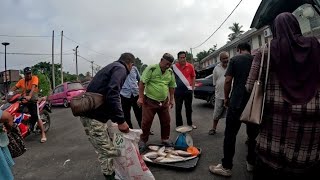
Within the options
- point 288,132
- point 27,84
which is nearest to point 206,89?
point 27,84

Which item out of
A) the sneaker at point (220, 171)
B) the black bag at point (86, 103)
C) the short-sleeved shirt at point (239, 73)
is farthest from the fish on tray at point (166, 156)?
the black bag at point (86, 103)

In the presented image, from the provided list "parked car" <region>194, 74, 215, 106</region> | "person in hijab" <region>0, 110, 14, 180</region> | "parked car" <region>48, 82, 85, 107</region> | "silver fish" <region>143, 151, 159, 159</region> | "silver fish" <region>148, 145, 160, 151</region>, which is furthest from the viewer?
"parked car" <region>48, 82, 85, 107</region>

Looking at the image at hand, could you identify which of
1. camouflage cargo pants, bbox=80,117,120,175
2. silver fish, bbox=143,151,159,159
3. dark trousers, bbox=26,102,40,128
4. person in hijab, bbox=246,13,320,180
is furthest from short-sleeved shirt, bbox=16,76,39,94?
person in hijab, bbox=246,13,320,180

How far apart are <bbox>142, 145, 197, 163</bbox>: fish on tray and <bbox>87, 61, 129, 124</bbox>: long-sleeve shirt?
136cm

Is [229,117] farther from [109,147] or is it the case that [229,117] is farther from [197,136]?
[197,136]

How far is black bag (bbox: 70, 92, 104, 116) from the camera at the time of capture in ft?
12.2

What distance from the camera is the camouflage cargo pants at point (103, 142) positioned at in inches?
152

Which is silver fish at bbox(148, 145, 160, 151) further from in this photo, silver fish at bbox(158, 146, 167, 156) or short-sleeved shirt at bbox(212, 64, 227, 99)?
short-sleeved shirt at bbox(212, 64, 227, 99)

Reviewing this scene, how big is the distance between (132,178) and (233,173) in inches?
58.9

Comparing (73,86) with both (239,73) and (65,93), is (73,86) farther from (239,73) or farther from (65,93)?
(239,73)

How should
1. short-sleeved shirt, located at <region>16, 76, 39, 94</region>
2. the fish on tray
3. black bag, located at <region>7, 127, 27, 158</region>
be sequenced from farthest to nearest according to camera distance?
short-sleeved shirt, located at <region>16, 76, 39, 94</region> → the fish on tray → black bag, located at <region>7, 127, 27, 158</region>

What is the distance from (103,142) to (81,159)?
207 cm

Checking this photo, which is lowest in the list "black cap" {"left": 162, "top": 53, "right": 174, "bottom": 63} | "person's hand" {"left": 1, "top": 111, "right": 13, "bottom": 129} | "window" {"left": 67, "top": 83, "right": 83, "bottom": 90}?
"window" {"left": 67, "top": 83, "right": 83, "bottom": 90}

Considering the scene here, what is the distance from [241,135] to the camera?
640 centimetres
